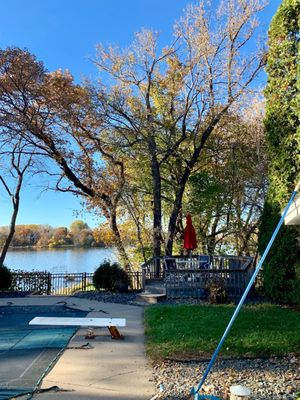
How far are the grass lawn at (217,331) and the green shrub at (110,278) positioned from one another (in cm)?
343

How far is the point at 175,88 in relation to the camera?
16.9 metres

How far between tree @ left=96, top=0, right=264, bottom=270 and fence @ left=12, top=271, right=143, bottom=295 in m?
3.00

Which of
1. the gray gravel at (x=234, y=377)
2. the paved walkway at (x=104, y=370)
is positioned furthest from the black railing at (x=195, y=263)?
the gray gravel at (x=234, y=377)

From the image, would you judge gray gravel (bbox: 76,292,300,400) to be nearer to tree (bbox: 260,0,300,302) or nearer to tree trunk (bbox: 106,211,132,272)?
tree (bbox: 260,0,300,302)

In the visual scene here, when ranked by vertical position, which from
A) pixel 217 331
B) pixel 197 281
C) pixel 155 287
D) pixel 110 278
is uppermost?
pixel 110 278

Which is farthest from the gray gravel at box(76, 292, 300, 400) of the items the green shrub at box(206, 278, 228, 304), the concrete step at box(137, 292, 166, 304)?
the concrete step at box(137, 292, 166, 304)

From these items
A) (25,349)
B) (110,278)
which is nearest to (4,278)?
(110,278)

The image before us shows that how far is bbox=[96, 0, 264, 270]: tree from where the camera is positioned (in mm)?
16172

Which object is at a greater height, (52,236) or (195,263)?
(52,236)

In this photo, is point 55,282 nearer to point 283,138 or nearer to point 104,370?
point 283,138

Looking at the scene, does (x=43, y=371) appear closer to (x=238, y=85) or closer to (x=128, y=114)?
(x=128, y=114)

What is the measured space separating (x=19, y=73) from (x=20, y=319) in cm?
1046

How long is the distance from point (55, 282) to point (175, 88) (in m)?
9.66

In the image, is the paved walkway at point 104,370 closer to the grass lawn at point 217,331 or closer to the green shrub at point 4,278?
the grass lawn at point 217,331
